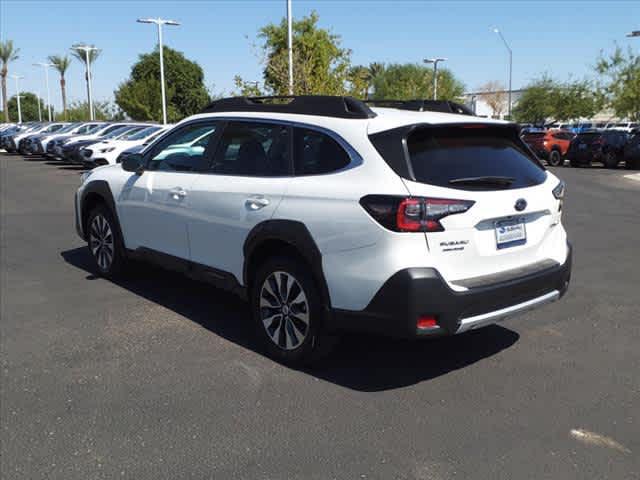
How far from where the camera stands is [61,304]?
5758 mm

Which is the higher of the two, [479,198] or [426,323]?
[479,198]

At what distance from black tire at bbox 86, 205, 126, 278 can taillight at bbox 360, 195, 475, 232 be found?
3393mm

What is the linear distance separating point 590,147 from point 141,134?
683 inches

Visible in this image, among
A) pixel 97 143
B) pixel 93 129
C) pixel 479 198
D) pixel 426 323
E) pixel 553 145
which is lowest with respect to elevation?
pixel 426 323

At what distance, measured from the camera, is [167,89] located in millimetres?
64188

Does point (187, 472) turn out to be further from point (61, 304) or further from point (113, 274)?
point (113, 274)

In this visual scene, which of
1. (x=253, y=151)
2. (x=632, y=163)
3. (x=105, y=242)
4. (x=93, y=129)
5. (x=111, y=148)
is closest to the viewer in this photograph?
(x=253, y=151)

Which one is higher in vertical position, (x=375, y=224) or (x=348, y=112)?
(x=348, y=112)

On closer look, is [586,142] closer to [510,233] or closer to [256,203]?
[510,233]

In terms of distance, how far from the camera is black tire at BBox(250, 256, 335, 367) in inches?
160

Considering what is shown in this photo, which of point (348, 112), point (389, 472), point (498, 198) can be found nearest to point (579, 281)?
Result: point (498, 198)

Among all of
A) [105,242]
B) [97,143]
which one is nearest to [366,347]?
[105,242]

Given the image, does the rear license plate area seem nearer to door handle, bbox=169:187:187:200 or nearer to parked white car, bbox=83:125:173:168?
door handle, bbox=169:187:187:200

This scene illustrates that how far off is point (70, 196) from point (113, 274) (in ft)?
27.3
